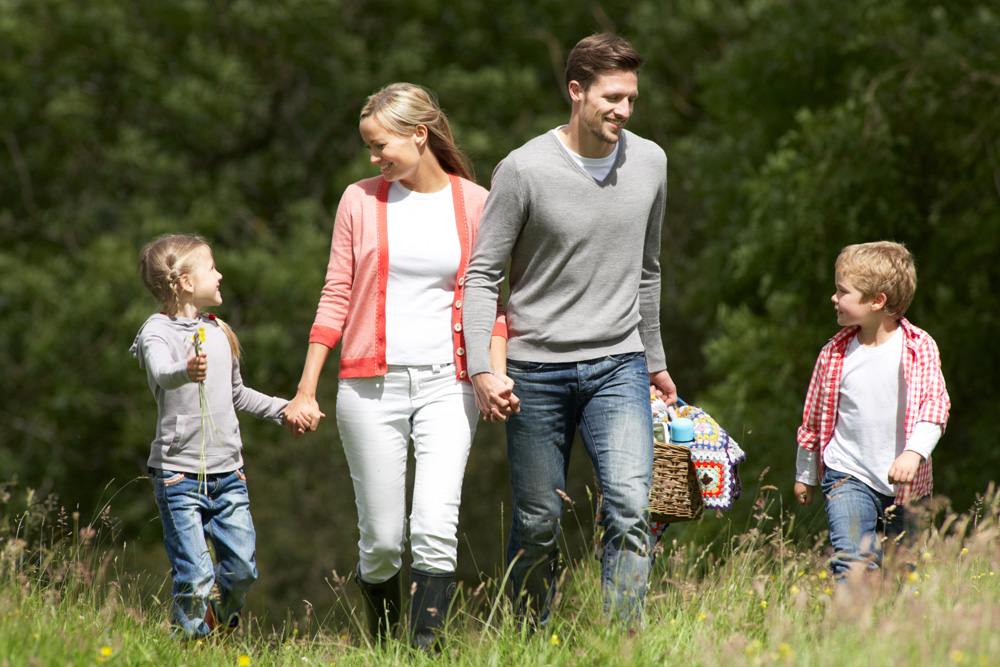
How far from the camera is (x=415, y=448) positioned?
3652 mm

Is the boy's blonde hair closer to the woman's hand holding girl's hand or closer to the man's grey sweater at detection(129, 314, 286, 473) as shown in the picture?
the woman's hand holding girl's hand

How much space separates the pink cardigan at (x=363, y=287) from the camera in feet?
12.0

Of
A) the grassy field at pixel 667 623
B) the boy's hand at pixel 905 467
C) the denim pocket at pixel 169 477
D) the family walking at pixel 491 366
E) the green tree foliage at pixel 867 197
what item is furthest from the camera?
the green tree foliage at pixel 867 197

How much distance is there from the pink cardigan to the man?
148 mm

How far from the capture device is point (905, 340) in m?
3.59

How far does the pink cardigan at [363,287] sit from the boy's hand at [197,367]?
0.39 meters

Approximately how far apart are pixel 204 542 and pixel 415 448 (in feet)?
2.57

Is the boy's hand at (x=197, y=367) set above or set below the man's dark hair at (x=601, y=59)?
below

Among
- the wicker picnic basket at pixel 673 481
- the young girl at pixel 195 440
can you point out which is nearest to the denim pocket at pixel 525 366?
the wicker picnic basket at pixel 673 481

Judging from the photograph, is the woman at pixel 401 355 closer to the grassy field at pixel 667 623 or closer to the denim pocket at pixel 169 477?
the grassy field at pixel 667 623

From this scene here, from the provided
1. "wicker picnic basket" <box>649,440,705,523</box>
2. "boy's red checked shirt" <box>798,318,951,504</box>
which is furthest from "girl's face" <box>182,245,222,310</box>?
"boy's red checked shirt" <box>798,318,951,504</box>

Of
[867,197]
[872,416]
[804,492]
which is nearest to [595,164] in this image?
[872,416]

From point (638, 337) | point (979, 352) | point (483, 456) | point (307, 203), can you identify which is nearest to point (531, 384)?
point (638, 337)

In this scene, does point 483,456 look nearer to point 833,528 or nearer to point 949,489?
point 949,489
